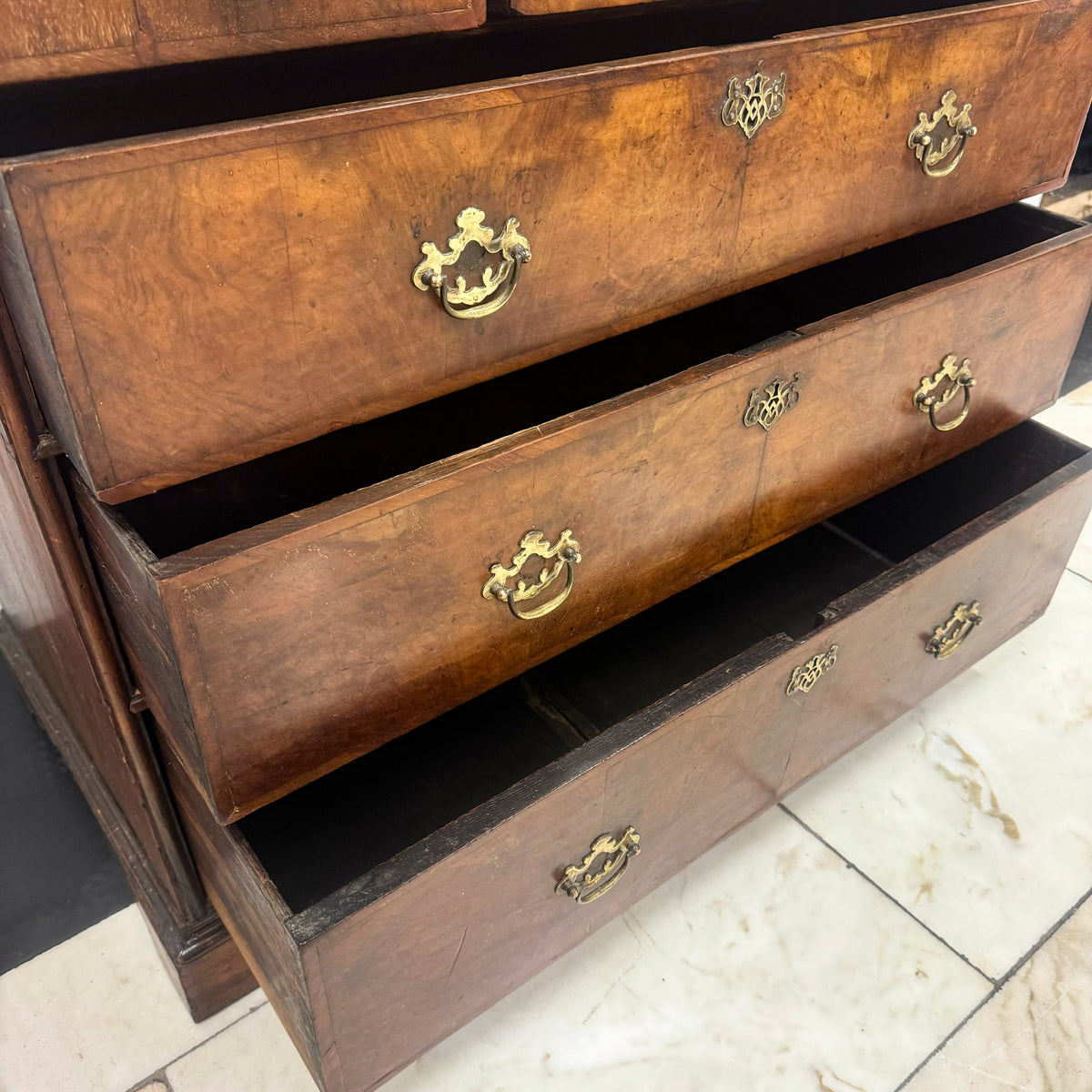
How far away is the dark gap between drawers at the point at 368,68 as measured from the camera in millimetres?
669

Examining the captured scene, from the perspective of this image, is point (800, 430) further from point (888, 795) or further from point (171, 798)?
point (171, 798)

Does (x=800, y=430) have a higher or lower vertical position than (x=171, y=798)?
higher

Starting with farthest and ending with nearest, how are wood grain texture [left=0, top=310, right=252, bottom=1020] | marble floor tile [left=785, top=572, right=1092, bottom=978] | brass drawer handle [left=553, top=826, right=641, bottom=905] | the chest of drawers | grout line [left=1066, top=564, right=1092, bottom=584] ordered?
grout line [left=1066, top=564, right=1092, bottom=584]
marble floor tile [left=785, top=572, right=1092, bottom=978]
brass drawer handle [left=553, top=826, right=641, bottom=905]
wood grain texture [left=0, top=310, right=252, bottom=1020]
the chest of drawers

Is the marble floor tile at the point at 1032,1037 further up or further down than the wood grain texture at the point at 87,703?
further down

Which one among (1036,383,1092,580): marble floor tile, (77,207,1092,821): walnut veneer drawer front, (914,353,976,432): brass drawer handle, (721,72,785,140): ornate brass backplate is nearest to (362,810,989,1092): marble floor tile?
(77,207,1092,821): walnut veneer drawer front

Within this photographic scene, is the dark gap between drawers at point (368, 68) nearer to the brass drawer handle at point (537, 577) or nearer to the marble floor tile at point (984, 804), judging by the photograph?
the brass drawer handle at point (537, 577)

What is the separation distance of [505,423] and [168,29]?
599mm

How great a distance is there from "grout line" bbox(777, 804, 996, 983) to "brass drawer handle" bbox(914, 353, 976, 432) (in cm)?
45

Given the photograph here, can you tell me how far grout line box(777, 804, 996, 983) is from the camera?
1.00m

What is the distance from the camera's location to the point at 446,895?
71 cm

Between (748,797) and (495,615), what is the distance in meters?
0.39

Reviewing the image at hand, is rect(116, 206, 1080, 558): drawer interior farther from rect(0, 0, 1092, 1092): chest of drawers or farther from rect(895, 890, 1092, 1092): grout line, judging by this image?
rect(895, 890, 1092, 1092): grout line

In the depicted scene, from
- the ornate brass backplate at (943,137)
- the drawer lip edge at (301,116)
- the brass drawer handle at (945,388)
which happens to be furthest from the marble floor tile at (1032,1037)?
the drawer lip edge at (301,116)

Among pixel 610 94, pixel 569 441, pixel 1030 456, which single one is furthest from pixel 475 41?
pixel 1030 456
